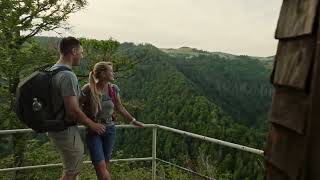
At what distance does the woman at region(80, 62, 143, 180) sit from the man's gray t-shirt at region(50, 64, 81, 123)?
58cm

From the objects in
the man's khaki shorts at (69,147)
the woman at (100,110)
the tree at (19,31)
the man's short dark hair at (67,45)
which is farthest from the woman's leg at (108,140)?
the tree at (19,31)

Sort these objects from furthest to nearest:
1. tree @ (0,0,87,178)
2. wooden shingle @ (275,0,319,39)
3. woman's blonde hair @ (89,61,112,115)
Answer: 1. tree @ (0,0,87,178)
2. woman's blonde hair @ (89,61,112,115)
3. wooden shingle @ (275,0,319,39)

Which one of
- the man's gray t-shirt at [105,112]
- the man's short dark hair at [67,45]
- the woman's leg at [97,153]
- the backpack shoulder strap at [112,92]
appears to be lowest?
the woman's leg at [97,153]

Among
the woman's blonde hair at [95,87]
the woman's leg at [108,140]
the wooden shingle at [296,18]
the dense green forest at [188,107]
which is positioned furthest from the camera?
the dense green forest at [188,107]

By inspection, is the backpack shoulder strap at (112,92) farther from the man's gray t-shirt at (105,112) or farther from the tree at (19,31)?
the tree at (19,31)

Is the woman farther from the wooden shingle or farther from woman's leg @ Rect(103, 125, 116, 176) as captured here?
the wooden shingle

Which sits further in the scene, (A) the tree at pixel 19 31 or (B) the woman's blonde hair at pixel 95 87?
(A) the tree at pixel 19 31

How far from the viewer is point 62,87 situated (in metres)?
3.59

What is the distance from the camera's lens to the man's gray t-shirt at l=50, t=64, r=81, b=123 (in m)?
3.59

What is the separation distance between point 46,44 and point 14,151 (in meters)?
3.89

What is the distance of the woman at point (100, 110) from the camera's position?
427cm

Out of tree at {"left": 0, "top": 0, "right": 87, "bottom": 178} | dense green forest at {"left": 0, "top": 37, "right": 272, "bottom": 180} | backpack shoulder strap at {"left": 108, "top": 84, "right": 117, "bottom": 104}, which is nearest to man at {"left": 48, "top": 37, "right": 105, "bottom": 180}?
backpack shoulder strap at {"left": 108, "top": 84, "right": 117, "bottom": 104}

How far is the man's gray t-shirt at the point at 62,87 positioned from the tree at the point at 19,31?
40.4ft

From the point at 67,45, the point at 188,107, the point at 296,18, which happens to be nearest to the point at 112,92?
the point at 67,45
